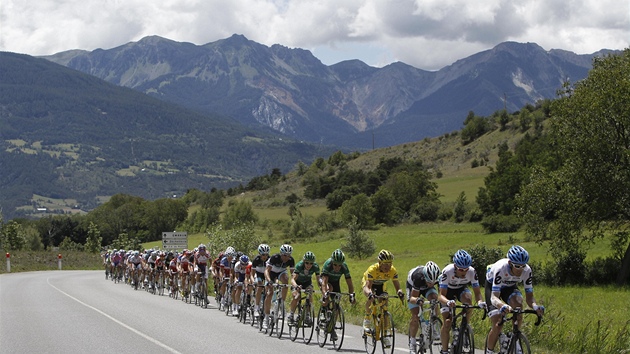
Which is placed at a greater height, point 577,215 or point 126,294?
point 577,215

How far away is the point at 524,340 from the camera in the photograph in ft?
34.5

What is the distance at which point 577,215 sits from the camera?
123 feet

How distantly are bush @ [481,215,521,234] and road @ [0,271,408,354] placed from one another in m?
51.3

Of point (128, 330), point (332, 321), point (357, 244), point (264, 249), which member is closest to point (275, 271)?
point (264, 249)

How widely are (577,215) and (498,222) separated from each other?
3897 cm

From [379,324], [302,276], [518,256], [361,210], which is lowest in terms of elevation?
[379,324]

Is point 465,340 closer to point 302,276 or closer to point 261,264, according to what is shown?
point 302,276

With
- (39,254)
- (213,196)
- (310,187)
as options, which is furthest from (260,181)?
(39,254)

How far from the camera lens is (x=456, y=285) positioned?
12680mm

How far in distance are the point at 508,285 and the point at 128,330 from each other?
33.7 feet

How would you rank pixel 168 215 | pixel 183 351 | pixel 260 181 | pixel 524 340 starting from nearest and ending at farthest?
1. pixel 524 340
2. pixel 183 351
3. pixel 168 215
4. pixel 260 181

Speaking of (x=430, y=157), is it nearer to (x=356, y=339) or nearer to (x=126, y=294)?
(x=126, y=294)

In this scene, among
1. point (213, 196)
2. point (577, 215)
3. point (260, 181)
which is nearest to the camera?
point (577, 215)

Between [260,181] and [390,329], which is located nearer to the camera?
[390,329]
